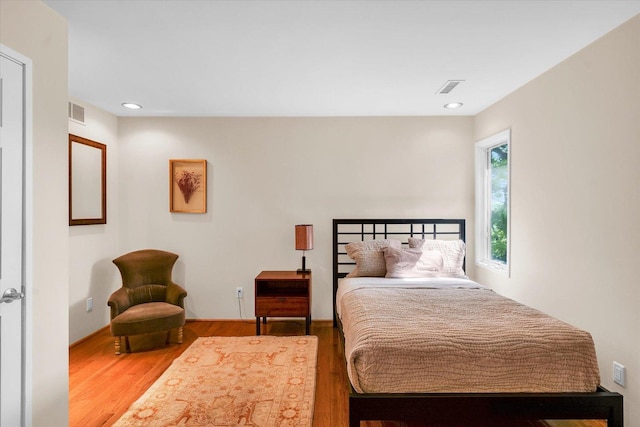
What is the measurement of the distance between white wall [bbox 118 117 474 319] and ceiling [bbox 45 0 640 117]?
1.95 feet

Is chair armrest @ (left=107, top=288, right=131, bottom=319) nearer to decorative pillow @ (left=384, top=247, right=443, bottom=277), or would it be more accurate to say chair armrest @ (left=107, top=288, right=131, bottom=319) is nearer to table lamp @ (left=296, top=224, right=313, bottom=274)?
table lamp @ (left=296, top=224, right=313, bottom=274)

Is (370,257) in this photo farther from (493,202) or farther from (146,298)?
(146,298)

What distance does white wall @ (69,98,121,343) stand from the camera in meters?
3.75

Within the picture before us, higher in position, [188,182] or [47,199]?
[188,182]

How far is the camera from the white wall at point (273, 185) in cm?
448

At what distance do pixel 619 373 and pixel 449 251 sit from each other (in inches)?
69.1

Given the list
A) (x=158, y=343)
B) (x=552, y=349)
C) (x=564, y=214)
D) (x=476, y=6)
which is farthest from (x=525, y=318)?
(x=158, y=343)

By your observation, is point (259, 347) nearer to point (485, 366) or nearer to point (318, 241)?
point (318, 241)

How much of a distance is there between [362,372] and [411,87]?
Result: 8.27ft

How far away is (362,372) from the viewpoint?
2039mm

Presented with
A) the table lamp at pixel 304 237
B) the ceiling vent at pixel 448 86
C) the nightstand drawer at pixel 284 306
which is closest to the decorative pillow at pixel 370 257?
the table lamp at pixel 304 237

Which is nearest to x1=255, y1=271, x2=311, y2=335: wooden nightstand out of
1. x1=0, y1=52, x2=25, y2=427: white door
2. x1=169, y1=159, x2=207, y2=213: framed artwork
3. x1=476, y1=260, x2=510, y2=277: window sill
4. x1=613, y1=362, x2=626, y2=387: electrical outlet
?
x1=169, y1=159, x2=207, y2=213: framed artwork

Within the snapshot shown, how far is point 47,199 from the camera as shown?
2.05 meters

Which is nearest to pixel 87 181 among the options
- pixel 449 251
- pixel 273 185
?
pixel 273 185
